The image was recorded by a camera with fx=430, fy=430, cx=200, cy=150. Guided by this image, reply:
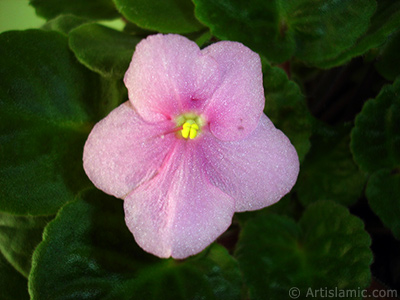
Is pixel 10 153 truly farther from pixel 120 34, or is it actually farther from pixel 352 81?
pixel 352 81

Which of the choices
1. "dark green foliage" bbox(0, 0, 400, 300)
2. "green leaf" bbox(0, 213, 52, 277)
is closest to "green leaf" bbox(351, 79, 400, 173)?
"dark green foliage" bbox(0, 0, 400, 300)

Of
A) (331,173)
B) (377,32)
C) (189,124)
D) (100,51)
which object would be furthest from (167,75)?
(331,173)

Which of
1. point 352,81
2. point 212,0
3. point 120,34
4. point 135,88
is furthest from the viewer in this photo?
point 352,81

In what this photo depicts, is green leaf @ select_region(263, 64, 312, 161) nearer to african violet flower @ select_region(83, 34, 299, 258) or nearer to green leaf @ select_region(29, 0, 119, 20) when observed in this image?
african violet flower @ select_region(83, 34, 299, 258)

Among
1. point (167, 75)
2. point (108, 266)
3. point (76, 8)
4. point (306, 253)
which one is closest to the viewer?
point (167, 75)

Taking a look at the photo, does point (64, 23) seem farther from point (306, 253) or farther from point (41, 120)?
point (306, 253)

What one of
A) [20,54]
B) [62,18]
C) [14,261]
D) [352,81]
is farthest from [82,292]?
[352,81]

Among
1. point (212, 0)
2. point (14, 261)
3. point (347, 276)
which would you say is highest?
point (212, 0)
